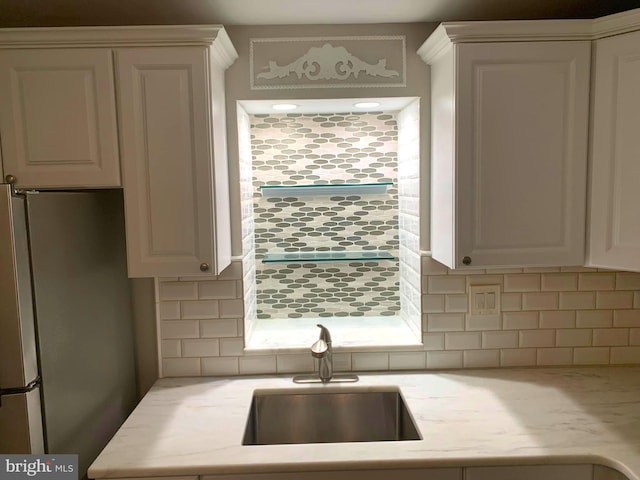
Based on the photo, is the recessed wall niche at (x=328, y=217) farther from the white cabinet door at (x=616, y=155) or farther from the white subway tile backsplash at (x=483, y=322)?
the white cabinet door at (x=616, y=155)

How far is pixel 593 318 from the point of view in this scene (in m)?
1.90

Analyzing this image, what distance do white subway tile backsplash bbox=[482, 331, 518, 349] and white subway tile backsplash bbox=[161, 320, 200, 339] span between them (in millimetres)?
1167

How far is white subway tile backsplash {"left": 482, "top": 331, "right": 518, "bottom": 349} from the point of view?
6.22 ft

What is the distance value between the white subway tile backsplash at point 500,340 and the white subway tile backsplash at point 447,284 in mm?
215

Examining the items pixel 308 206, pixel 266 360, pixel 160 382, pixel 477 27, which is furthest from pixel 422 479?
pixel 477 27

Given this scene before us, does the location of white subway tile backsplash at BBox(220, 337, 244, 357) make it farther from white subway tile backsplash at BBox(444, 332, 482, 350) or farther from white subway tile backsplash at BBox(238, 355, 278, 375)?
white subway tile backsplash at BBox(444, 332, 482, 350)

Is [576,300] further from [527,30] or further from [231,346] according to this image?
[231,346]

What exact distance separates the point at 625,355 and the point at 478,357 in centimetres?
61

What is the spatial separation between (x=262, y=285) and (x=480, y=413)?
1095 millimetres

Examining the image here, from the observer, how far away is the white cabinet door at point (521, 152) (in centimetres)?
153

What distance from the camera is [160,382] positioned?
1827 millimetres

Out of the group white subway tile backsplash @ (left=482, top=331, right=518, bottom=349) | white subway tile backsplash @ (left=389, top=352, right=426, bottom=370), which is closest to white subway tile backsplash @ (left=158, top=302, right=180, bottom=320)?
white subway tile backsplash @ (left=389, top=352, right=426, bottom=370)

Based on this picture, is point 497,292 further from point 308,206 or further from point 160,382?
point 160,382

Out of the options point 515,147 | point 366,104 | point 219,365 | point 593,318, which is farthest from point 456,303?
point 219,365
